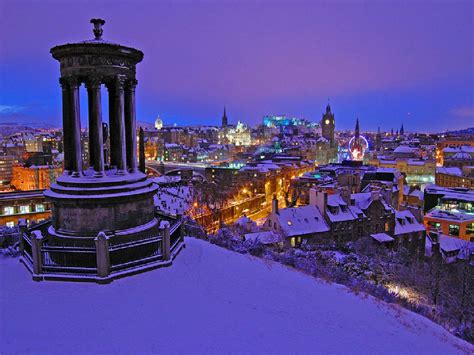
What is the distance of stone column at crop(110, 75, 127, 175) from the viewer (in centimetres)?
1458

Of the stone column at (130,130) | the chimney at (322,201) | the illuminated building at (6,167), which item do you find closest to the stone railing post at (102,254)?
the stone column at (130,130)

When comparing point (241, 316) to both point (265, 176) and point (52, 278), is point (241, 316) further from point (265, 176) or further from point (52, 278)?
point (265, 176)

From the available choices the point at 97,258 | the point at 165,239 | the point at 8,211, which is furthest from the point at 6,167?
the point at 97,258

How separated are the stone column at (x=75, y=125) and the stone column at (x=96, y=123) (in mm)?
438

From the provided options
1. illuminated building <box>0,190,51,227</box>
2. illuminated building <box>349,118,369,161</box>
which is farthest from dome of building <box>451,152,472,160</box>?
illuminated building <box>0,190,51,227</box>

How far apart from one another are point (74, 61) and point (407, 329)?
528 inches

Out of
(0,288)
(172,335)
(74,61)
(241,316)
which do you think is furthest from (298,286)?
(74,61)

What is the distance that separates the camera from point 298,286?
42.1 ft

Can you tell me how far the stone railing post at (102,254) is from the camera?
1192 cm

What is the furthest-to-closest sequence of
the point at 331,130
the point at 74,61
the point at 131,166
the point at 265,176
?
1. the point at 331,130
2. the point at 265,176
3. the point at 131,166
4. the point at 74,61

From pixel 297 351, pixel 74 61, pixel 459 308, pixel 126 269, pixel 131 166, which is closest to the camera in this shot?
pixel 297 351

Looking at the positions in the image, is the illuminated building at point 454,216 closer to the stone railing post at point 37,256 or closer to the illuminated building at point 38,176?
the stone railing post at point 37,256

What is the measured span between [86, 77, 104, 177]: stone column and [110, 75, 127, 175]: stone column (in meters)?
0.64

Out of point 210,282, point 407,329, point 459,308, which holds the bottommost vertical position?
point 459,308
